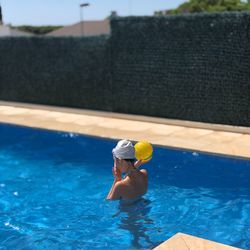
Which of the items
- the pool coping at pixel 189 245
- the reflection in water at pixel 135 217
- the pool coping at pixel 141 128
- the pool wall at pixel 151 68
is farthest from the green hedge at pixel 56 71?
the pool coping at pixel 189 245

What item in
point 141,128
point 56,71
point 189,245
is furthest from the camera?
point 56,71

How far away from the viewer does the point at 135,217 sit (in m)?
7.04

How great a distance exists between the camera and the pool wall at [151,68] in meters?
11.9

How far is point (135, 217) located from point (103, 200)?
1.26 metres

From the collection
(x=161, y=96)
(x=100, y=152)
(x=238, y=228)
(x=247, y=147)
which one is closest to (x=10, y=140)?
(x=100, y=152)

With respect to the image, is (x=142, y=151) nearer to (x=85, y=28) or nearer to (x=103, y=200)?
(x=103, y=200)

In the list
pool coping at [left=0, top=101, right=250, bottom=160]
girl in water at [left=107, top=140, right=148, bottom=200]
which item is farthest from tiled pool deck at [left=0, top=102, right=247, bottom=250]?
girl in water at [left=107, top=140, right=148, bottom=200]

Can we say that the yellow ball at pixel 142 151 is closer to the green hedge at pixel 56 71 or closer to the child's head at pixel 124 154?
the child's head at pixel 124 154

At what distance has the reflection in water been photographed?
6.85 meters

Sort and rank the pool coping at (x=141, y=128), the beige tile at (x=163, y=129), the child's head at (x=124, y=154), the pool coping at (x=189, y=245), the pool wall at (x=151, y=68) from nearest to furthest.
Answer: the pool coping at (x=189, y=245)
the child's head at (x=124, y=154)
the pool coping at (x=141, y=128)
the beige tile at (x=163, y=129)
the pool wall at (x=151, y=68)

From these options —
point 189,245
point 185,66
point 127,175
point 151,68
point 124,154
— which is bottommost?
point 189,245

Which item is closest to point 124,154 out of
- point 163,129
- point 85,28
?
point 163,129

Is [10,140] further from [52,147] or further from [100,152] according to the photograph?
[100,152]

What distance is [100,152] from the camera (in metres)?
10.9
